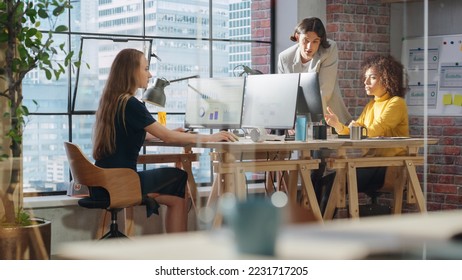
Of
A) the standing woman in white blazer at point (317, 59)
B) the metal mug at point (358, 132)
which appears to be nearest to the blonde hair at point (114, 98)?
the standing woman in white blazer at point (317, 59)

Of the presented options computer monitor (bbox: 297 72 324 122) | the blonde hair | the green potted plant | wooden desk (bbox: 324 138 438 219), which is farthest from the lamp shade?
wooden desk (bbox: 324 138 438 219)

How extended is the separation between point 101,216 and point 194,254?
1549mm

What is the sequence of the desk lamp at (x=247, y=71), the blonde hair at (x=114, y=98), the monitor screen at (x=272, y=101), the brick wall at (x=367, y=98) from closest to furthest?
1. the brick wall at (x=367, y=98)
2. the blonde hair at (x=114, y=98)
3. the desk lamp at (x=247, y=71)
4. the monitor screen at (x=272, y=101)

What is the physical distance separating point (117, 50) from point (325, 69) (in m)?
0.97

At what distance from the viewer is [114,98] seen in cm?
413

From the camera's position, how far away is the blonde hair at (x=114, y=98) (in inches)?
156

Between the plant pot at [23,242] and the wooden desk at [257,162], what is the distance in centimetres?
76

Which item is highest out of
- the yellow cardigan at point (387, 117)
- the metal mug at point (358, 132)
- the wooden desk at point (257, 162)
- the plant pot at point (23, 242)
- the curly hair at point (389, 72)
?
the curly hair at point (389, 72)

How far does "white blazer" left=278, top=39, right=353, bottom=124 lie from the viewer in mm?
4012

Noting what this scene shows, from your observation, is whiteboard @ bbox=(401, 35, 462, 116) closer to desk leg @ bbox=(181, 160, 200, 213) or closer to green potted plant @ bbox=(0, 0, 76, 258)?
desk leg @ bbox=(181, 160, 200, 213)

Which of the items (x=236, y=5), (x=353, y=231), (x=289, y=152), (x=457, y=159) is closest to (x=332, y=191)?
(x=289, y=152)

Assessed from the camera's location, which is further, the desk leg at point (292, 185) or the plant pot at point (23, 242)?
the plant pot at point (23, 242)

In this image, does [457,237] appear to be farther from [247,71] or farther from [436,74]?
[247,71]

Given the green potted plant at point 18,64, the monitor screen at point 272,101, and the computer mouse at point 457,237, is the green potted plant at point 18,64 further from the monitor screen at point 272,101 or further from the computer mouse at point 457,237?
the computer mouse at point 457,237
